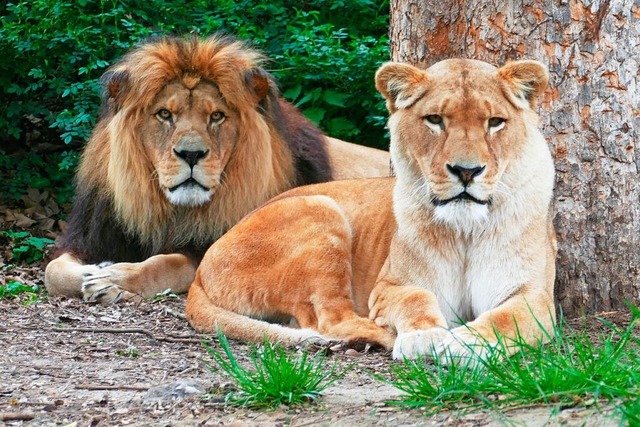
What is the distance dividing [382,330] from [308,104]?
4.56 metres

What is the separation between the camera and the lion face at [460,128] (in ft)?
15.8

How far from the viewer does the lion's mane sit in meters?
7.02

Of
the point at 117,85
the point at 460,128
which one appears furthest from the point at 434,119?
the point at 117,85

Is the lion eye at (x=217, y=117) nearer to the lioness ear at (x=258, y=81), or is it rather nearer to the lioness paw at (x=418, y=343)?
the lioness ear at (x=258, y=81)

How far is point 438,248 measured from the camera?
521cm

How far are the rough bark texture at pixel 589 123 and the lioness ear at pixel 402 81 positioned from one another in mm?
857

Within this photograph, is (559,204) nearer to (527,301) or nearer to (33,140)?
(527,301)

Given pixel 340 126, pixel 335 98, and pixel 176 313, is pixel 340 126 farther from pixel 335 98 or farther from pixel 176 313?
pixel 176 313

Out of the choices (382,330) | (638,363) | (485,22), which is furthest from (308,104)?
(638,363)

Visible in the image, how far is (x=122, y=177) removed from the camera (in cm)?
717

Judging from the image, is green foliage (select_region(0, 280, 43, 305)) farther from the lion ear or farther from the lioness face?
the lion ear

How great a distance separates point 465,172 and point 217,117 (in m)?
2.67

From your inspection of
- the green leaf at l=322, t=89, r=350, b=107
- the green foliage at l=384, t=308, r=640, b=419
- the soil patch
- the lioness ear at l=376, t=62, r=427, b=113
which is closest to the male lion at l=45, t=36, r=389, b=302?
the soil patch

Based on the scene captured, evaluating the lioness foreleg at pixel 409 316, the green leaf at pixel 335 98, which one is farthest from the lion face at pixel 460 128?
the green leaf at pixel 335 98
